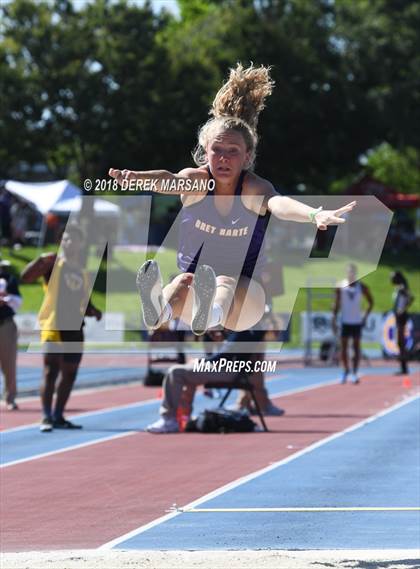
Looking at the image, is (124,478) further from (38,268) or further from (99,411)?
(99,411)

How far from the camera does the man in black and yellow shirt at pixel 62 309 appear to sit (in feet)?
44.2

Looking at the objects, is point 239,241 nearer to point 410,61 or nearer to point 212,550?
point 212,550

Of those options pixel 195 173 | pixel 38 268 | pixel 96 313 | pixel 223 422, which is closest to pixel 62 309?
pixel 38 268

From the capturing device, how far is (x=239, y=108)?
694 centimetres

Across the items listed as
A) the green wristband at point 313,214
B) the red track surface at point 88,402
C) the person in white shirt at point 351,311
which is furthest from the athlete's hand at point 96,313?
the person in white shirt at point 351,311

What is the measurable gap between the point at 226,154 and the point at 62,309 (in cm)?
716

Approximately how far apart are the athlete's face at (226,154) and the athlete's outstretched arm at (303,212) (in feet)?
0.94

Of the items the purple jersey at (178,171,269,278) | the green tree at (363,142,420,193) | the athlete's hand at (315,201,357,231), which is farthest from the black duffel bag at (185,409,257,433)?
the green tree at (363,142,420,193)

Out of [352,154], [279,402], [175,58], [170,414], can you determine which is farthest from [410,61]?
[170,414]

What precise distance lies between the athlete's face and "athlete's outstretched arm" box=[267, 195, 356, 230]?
29 centimetres

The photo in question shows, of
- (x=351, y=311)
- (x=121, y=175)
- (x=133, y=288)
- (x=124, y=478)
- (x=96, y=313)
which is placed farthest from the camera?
(x=133, y=288)

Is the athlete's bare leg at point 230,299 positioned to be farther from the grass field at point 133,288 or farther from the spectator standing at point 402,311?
the grass field at point 133,288

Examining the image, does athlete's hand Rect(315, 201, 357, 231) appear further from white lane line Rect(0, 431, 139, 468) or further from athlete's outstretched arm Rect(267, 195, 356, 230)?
white lane line Rect(0, 431, 139, 468)

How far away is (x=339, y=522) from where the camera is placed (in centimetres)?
861
